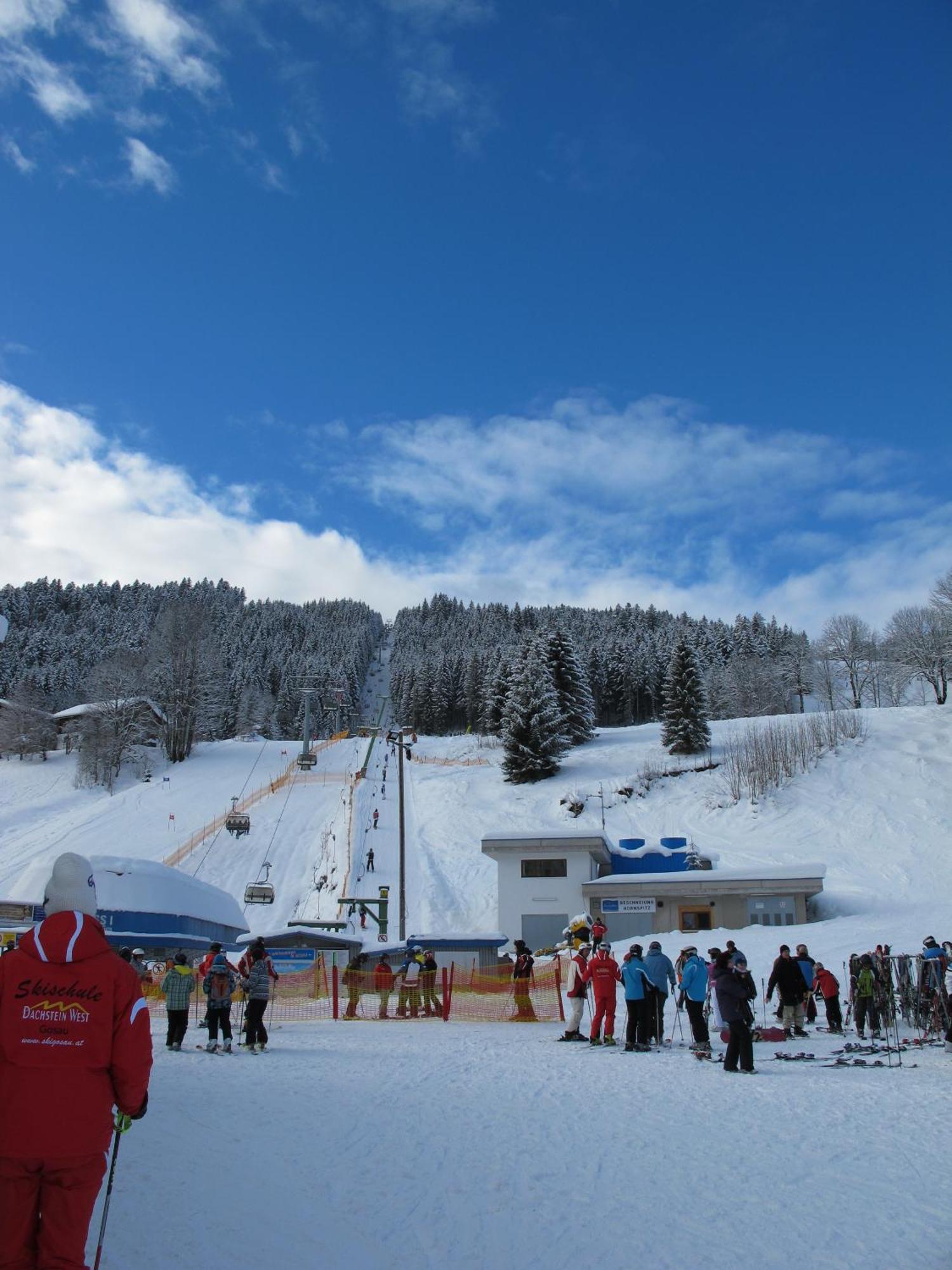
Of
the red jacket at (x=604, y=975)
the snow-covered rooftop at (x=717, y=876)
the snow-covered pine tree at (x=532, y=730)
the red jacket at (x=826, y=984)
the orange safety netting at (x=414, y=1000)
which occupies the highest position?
the snow-covered pine tree at (x=532, y=730)

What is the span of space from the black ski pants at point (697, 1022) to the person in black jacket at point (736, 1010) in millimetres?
1184

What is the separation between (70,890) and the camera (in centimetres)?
365

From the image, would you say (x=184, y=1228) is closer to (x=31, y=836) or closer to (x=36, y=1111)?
(x=36, y=1111)

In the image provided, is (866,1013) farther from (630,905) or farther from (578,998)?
(630,905)

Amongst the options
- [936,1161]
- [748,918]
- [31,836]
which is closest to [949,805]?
[748,918]

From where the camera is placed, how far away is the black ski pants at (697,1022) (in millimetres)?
11891

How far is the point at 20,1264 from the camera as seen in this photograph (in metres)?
Result: 3.15

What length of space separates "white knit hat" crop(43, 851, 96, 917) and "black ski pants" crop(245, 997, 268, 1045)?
977 centimetres

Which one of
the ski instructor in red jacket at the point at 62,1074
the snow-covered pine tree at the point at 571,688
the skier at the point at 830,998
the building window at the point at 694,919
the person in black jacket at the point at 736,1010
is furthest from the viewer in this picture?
the snow-covered pine tree at the point at 571,688

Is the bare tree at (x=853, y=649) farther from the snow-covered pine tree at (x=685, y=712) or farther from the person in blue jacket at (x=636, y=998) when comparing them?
the person in blue jacket at (x=636, y=998)

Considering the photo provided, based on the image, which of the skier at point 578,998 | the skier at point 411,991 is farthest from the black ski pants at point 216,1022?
the skier at point 411,991

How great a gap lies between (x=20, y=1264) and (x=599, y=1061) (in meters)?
9.24

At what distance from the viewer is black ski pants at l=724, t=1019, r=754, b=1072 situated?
1036 centimetres

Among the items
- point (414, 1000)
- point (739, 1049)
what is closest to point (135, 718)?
point (414, 1000)
